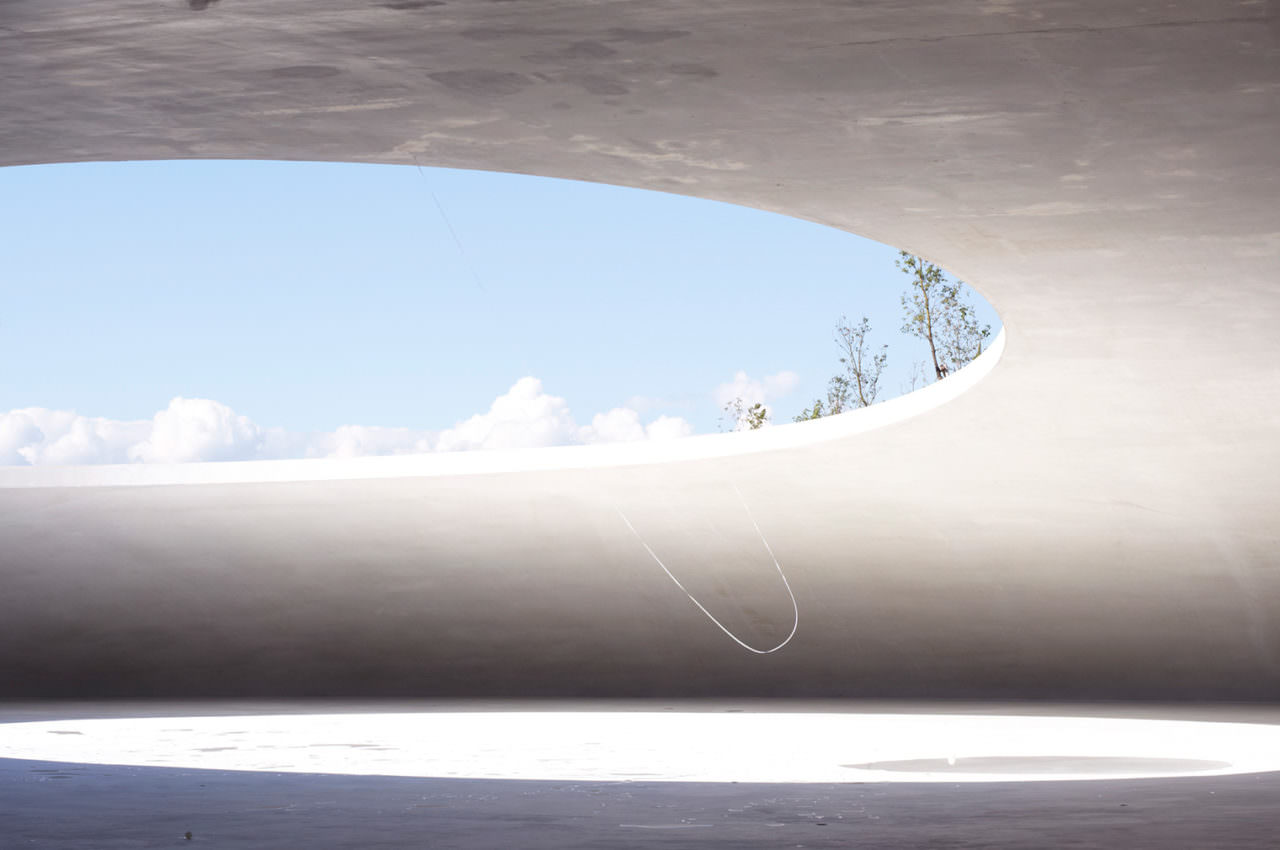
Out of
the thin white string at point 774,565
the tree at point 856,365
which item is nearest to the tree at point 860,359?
the tree at point 856,365

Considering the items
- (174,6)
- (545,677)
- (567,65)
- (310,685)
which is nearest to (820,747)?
(567,65)

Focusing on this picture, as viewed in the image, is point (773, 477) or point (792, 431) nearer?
point (792, 431)

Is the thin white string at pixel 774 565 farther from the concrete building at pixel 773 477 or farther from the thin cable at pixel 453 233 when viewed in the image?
the thin cable at pixel 453 233

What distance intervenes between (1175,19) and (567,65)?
2.60 metres

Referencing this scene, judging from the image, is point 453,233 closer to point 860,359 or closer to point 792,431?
point 792,431

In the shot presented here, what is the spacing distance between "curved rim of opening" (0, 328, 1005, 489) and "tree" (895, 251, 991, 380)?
35.2 ft

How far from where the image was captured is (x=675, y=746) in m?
10.7

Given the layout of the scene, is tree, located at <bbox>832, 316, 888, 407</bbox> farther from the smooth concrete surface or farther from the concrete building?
the smooth concrete surface

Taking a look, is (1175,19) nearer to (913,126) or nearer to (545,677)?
(913,126)

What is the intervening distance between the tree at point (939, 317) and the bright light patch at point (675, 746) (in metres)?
11.4

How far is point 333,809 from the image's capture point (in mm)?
6453

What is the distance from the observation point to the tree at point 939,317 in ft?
82.7

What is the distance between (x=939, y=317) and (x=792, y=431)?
1178cm

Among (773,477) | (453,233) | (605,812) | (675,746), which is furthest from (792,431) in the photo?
(605,812)
